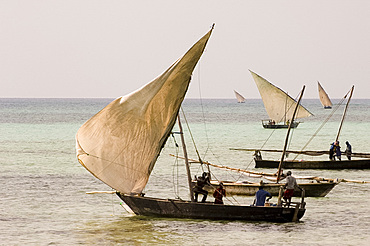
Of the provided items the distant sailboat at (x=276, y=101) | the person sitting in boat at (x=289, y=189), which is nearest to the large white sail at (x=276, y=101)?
the distant sailboat at (x=276, y=101)

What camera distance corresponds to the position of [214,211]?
2109 centimetres

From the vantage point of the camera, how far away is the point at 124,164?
21656 millimetres

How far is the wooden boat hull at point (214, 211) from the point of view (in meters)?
20.9

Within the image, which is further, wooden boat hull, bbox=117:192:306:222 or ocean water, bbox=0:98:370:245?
wooden boat hull, bbox=117:192:306:222

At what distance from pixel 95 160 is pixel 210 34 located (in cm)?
531

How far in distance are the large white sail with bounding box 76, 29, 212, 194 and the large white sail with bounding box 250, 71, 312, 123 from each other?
3662cm

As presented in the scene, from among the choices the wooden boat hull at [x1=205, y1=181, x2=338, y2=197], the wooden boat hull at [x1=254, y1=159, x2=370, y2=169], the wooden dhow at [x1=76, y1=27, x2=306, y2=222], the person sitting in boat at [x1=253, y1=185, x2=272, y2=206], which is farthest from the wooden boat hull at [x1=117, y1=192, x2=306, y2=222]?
the wooden boat hull at [x1=254, y1=159, x2=370, y2=169]

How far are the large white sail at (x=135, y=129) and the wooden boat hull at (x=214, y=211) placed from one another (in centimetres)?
86

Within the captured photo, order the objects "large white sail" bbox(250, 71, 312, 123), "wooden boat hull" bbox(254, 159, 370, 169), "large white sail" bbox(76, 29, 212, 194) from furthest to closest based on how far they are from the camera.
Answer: "large white sail" bbox(250, 71, 312, 123) → "wooden boat hull" bbox(254, 159, 370, 169) → "large white sail" bbox(76, 29, 212, 194)

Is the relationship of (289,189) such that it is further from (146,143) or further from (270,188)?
(146,143)

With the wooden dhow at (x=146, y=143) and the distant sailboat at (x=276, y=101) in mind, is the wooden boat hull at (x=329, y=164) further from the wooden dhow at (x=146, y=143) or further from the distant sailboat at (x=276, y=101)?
the distant sailboat at (x=276, y=101)

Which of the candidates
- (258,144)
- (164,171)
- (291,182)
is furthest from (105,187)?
(258,144)

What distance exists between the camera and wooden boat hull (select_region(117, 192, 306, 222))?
821 inches

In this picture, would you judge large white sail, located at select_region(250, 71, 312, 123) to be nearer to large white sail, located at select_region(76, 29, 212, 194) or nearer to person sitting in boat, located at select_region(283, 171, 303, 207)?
person sitting in boat, located at select_region(283, 171, 303, 207)
